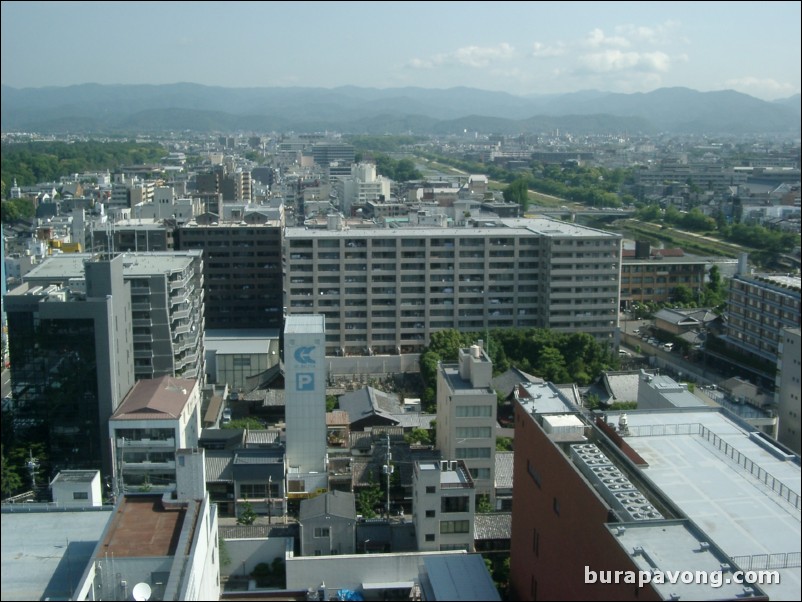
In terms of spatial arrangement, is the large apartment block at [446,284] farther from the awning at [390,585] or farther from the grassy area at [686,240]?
the grassy area at [686,240]

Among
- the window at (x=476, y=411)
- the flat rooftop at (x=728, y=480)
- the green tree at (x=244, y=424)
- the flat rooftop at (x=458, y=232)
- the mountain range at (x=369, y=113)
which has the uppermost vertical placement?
the mountain range at (x=369, y=113)

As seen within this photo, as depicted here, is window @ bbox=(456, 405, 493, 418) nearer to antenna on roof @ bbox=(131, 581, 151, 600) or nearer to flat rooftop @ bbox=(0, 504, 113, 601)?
flat rooftop @ bbox=(0, 504, 113, 601)

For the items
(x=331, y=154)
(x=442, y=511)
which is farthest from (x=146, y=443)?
(x=331, y=154)

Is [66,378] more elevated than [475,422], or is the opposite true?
[66,378]

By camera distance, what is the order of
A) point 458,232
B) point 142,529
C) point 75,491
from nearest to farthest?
point 142,529 → point 75,491 → point 458,232

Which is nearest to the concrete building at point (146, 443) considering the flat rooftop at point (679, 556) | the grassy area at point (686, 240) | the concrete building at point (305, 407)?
the concrete building at point (305, 407)

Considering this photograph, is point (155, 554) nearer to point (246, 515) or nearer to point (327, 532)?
point (327, 532)
